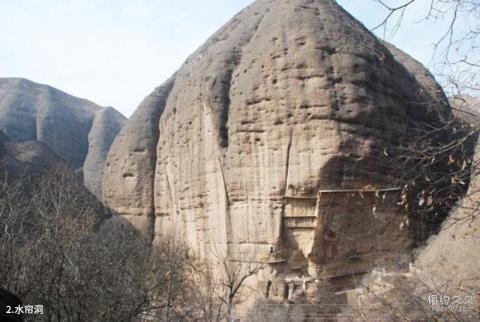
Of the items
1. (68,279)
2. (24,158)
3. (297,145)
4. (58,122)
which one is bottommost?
(68,279)

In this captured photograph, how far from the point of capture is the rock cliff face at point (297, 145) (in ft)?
48.8

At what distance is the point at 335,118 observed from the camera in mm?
15109

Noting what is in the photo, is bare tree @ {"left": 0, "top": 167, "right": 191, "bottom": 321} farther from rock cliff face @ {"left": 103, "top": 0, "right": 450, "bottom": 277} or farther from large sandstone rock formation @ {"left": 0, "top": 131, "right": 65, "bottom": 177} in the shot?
large sandstone rock formation @ {"left": 0, "top": 131, "right": 65, "bottom": 177}

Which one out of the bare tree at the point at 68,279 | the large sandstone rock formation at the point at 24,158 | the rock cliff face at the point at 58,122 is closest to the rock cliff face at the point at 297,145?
the bare tree at the point at 68,279

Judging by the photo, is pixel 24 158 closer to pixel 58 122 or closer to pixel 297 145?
pixel 297 145

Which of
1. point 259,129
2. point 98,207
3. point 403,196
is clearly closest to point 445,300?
point 403,196

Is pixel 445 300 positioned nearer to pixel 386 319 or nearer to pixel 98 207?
pixel 386 319

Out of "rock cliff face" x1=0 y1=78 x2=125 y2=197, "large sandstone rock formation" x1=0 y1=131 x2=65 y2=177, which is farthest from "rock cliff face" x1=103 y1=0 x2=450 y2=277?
"rock cliff face" x1=0 y1=78 x2=125 y2=197

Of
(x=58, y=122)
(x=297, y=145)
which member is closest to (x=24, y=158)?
(x=297, y=145)

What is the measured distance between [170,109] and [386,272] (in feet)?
35.8

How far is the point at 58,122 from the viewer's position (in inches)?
1865

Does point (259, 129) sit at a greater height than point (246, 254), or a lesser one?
greater

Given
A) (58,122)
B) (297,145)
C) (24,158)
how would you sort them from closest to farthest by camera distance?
(297,145), (24,158), (58,122)

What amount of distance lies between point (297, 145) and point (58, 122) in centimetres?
3728
